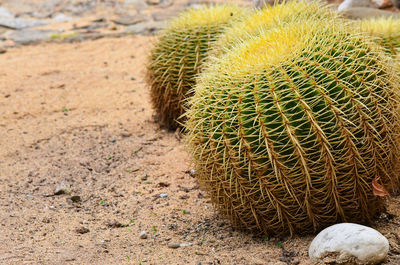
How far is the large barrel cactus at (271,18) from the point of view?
3.92 metres

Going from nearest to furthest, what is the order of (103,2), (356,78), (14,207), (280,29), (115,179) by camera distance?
(356,78) < (280,29) < (14,207) < (115,179) < (103,2)

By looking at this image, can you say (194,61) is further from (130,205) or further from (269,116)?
(269,116)

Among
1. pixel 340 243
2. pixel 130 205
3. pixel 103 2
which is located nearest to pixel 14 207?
pixel 130 205

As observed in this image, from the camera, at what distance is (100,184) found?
4652 millimetres

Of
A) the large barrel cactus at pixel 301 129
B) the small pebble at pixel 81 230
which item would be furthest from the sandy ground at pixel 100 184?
the large barrel cactus at pixel 301 129

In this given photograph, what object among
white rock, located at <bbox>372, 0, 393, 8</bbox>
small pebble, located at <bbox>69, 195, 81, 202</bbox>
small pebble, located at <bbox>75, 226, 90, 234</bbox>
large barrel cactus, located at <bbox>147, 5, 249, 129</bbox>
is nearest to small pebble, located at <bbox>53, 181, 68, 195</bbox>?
small pebble, located at <bbox>69, 195, 81, 202</bbox>

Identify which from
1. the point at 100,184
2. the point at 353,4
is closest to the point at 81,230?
the point at 100,184

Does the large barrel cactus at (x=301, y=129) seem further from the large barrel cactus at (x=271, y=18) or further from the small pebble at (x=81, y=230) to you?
the small pebble at (x=81, y=230)

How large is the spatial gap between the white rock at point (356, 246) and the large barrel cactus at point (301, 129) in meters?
0.24

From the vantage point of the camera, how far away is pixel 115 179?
15.5 feet

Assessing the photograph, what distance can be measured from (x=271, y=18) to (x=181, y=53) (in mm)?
1346

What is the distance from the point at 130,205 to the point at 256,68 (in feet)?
5.25

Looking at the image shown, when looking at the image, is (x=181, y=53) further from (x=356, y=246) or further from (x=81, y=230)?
(x=356, y=246)

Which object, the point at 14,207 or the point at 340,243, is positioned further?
the point at 14,207
